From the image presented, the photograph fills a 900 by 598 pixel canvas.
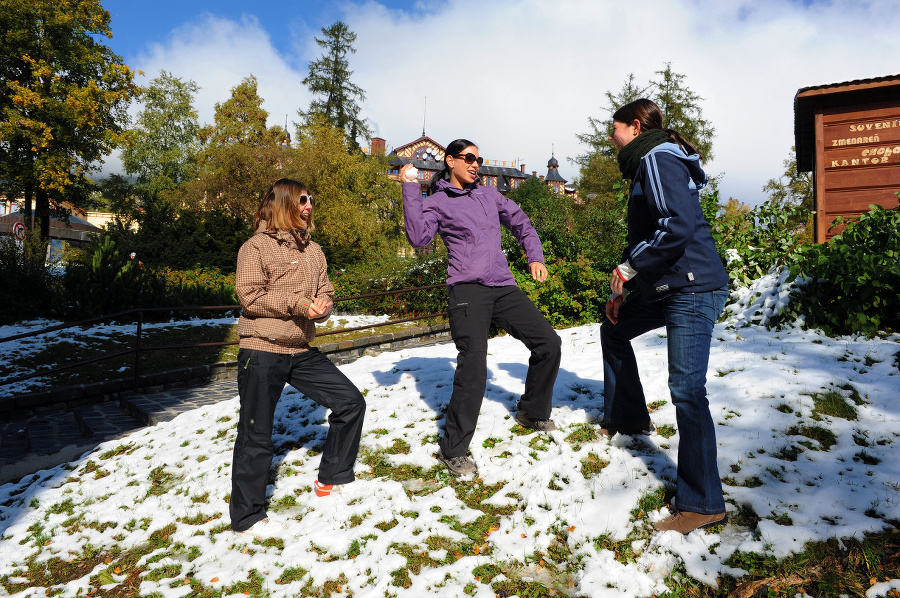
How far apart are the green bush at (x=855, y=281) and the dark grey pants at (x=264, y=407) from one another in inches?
189

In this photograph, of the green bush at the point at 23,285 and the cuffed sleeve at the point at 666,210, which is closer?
the cuffed sleeve at the point at 666,210

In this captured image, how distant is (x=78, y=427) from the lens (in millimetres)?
6867

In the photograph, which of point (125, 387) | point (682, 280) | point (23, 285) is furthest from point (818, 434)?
point (23, 285)

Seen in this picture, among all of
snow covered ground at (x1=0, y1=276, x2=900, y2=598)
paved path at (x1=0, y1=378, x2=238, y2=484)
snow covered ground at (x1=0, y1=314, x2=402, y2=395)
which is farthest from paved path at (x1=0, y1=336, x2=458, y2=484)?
snow covered ground at (x1=0, y1=314, x2=402, y2=395)

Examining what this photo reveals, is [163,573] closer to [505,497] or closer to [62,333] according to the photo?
[505,497]

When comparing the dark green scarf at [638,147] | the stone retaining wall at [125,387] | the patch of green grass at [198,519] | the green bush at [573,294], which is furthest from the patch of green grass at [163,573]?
the green bush at [573,294]

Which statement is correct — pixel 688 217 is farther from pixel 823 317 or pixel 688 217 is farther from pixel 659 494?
pixel 823 317

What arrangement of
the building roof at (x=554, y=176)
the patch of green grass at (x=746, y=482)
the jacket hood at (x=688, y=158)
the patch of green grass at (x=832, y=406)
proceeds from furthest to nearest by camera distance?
the building roof at (x=554, y=176) → the patch of green grass at (x=832, y=406) → the patch of green grass at (x=746, y=482) → the jacket hood at (x=688, y=158)

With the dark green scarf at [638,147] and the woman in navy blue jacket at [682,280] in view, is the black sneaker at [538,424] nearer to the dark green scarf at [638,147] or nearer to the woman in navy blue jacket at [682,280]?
the woman in navy blue jacket at [682,280]

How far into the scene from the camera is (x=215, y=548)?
3.46 metres

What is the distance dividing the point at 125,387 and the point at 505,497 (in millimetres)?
7103

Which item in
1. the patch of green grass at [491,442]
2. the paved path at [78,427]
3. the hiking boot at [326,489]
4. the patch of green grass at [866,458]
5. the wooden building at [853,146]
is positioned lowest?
the paved path at [78,427]

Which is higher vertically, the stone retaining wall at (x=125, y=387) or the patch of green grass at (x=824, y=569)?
the patch of green grass at (x=824, y=569)

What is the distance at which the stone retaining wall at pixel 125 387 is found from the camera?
7.39m
